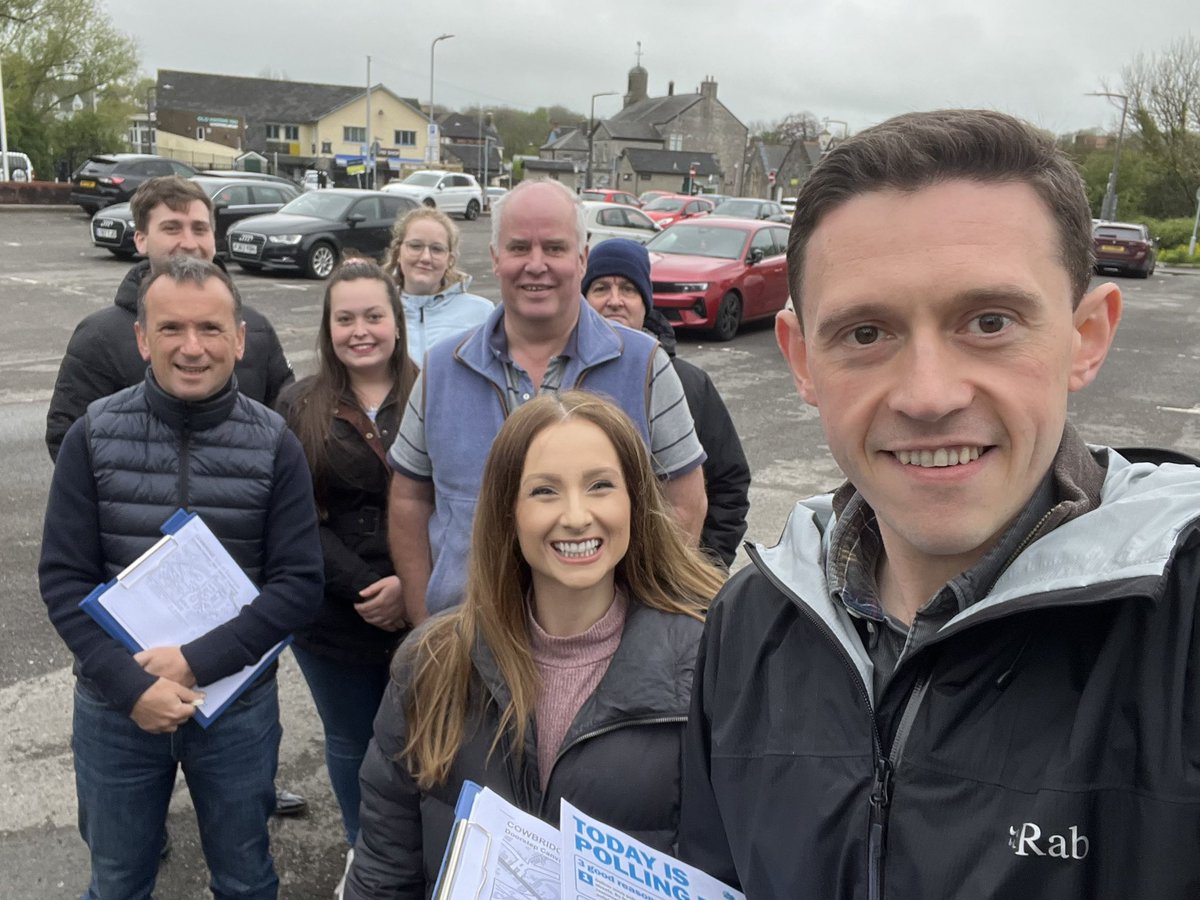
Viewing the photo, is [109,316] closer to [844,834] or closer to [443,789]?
[443,789]

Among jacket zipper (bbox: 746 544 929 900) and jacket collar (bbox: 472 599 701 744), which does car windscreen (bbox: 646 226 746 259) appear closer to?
jacket collar (bbox: 472 599 701 744)

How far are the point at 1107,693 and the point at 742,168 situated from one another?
95.7m

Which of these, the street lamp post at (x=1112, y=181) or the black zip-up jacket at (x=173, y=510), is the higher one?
the street lamp post at (x=1112, y=181)

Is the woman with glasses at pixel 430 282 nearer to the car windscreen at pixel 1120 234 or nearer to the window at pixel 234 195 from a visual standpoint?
the window at pixel 234 195

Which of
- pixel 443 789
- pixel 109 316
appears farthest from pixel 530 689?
pixel 109 316

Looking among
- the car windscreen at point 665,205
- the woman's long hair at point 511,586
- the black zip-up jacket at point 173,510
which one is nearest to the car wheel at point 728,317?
the black zip-up jacket at point 173,510

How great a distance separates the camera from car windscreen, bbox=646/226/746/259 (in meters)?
14.5

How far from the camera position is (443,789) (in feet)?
6.47

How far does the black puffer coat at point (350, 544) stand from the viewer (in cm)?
318

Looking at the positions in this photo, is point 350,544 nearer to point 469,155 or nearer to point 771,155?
point 771,155

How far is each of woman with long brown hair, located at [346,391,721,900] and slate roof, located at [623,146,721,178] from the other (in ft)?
277

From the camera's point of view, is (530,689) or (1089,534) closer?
(1089,534)

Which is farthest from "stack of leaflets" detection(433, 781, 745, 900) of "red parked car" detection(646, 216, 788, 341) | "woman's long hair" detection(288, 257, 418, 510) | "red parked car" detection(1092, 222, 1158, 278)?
"red parked car" detection(1092, 222, 1158, 278)

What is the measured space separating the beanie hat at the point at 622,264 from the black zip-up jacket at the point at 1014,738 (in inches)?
127
